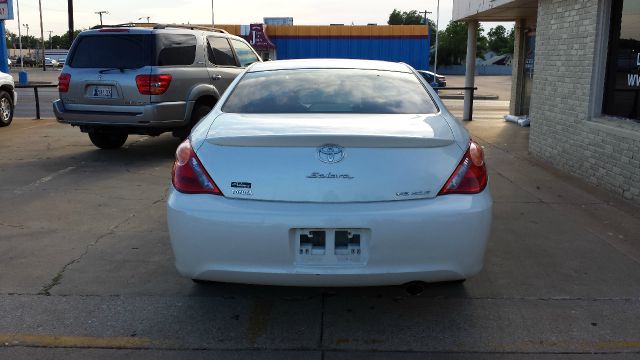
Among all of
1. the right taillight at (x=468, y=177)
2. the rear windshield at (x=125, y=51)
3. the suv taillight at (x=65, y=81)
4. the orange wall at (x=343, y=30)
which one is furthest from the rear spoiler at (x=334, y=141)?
the orange wall at (x=343, y=30)

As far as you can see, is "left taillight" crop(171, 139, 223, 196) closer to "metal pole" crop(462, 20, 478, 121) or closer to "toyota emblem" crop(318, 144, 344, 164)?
"toyota emblem" crop(318, 144, 344, 164)

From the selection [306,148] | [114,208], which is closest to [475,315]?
[306,148]

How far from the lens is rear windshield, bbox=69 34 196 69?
9031 mm

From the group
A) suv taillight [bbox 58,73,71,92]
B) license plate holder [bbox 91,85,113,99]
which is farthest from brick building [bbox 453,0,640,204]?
suv taillight [bbox 58,73,71,92]

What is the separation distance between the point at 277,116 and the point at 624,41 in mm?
5283

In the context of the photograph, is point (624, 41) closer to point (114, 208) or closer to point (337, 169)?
point (337, 169)

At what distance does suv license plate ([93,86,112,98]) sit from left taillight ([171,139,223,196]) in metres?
5.94

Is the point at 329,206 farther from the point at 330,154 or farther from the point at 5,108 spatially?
the point at 5,108

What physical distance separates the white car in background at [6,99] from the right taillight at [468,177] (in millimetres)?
12082

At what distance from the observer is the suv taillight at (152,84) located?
29.0 ft

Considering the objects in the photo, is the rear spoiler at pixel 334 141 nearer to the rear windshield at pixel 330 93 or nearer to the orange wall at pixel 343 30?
the rear windshield at pixel 330 93

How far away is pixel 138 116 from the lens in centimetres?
887

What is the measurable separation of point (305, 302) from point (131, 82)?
5.98m

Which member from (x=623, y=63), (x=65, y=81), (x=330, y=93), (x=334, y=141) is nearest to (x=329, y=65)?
(x=330, y=93)
